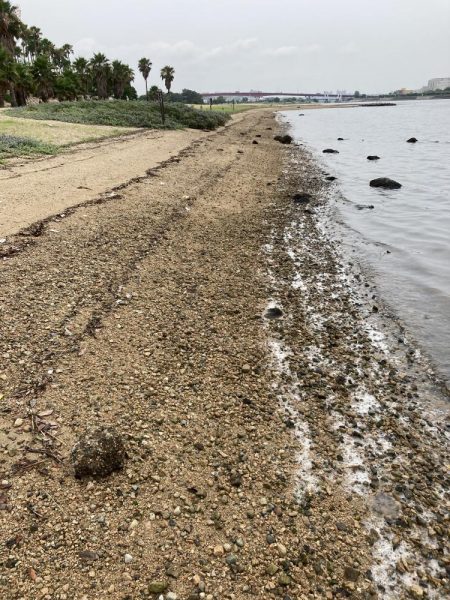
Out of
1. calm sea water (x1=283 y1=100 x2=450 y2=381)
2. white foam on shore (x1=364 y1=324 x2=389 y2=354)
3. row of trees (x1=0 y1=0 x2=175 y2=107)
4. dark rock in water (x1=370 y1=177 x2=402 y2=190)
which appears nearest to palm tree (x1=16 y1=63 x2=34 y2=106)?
row of trees (x1=0 y1=0 x2=175 y2=107)

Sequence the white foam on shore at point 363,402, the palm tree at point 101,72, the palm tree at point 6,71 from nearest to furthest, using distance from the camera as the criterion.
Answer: the white foam on shore at point 363,402 → the palm tree at point 6,71 → the palm tree at point 101,72

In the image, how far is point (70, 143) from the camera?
28.5 metres

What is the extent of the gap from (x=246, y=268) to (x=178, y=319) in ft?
11.2

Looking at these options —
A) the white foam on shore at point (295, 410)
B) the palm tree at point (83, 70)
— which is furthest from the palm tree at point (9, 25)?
the white foam on shore at point (295, 410)

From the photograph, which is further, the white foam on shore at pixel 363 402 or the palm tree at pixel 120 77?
the palm tree at pixel 120 77

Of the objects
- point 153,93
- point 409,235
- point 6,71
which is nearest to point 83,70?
point 153,93

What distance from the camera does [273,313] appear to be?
8.47 meters

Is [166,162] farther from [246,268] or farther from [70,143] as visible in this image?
[246,268]

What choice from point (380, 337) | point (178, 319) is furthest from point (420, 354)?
point (178, 319)

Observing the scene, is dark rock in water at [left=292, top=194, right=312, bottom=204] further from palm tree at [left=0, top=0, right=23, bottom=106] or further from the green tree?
the green tree

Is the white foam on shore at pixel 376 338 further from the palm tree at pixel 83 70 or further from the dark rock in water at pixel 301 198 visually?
the palm tree at pixel 83 70

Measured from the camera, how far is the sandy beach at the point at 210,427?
3.75 metres

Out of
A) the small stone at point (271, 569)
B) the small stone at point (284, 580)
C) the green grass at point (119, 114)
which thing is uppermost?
the green grass at point (119, 114)

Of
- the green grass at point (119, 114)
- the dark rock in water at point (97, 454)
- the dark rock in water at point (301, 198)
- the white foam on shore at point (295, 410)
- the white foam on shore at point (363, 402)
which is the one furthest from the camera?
the green grass at point (119, 114)
